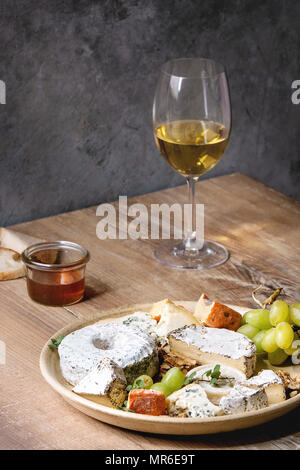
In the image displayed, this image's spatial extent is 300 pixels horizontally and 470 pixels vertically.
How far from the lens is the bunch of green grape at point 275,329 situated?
3.22ft

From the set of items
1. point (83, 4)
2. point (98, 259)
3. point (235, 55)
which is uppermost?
point (83, 4)

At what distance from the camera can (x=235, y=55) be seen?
1.89 metres

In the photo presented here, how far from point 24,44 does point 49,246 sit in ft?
1.59

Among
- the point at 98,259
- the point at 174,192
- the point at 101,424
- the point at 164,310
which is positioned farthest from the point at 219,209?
the point at 101,424

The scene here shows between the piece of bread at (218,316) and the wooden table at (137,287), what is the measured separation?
0.17 m

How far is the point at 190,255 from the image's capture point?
144cm

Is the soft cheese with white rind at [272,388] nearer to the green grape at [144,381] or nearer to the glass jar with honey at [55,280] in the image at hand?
the green grape at [144,381]

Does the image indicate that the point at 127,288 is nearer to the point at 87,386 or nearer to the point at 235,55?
the point at 87,386

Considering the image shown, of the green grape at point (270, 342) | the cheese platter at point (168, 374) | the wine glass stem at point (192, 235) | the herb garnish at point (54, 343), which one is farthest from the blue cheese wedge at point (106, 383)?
the wine glass stem at point (192, 235)

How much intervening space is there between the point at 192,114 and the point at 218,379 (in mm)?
575

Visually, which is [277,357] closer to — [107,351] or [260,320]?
[260,320]

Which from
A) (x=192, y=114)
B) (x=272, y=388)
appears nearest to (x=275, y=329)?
(x=272, y=388)

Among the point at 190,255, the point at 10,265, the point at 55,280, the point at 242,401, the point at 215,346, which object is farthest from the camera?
the point at 190,255

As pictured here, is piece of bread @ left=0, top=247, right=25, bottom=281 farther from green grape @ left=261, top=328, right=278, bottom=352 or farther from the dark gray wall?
green grape @ left=261, top=328, right=278, bottom=352
